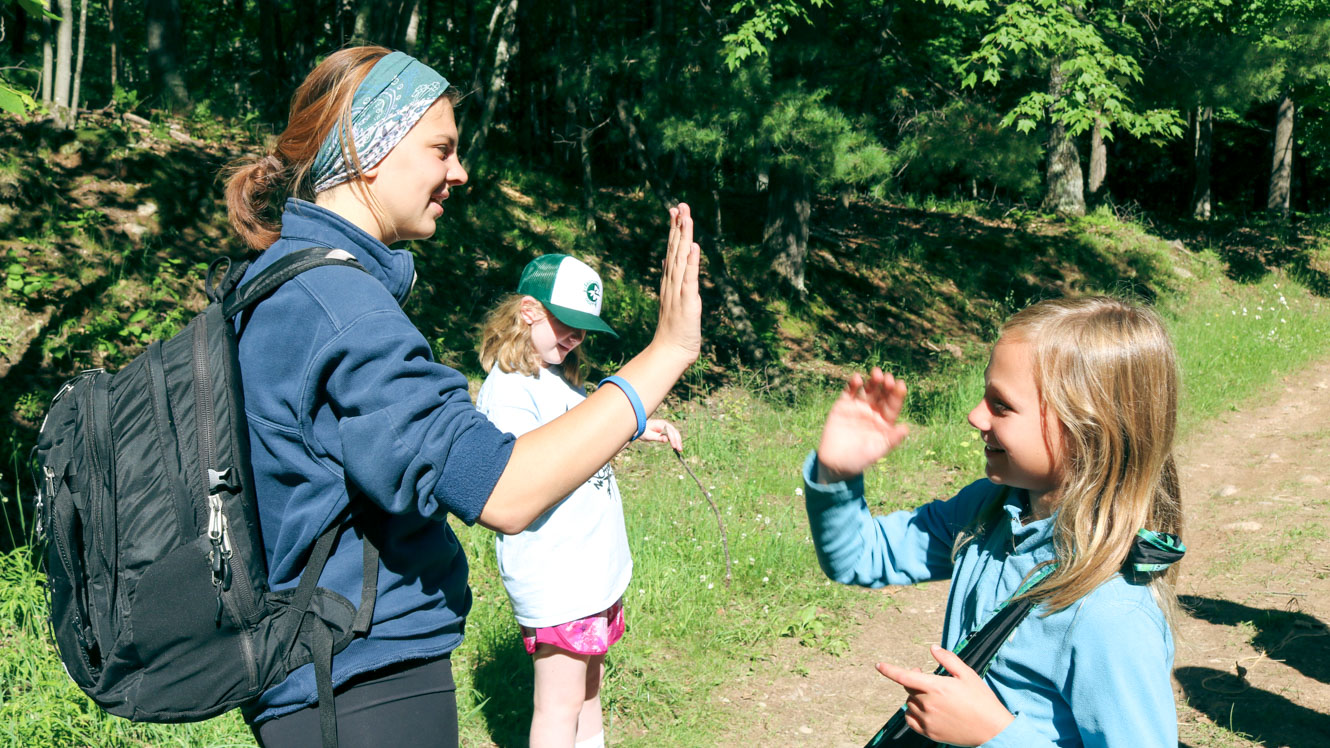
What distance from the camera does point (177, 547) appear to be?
142 cm

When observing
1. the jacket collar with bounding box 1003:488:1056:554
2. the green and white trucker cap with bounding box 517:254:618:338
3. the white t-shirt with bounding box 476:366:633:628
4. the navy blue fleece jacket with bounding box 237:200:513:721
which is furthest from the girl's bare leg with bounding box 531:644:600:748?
the jacket collar with bounding box 1003:488:1056:554

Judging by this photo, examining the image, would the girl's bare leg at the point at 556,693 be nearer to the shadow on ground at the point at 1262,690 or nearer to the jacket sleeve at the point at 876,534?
the jacket sleeve at the point at 876,534

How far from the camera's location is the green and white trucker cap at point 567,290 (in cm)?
306

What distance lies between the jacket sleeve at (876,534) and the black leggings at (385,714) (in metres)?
0.77

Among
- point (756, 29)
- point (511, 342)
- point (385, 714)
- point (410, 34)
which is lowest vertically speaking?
point (385, 714)

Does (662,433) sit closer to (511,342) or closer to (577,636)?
(511,342)

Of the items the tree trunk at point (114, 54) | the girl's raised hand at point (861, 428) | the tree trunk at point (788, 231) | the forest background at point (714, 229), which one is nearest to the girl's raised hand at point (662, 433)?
the forest background at point (714, 229)

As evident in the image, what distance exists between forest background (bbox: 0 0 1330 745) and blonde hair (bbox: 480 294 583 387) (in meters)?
1.45

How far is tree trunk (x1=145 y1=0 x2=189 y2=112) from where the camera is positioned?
9.98 metres

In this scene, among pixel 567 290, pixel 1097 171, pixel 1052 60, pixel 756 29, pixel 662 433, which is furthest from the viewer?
pixel 1097 171

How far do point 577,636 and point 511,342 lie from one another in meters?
0.96

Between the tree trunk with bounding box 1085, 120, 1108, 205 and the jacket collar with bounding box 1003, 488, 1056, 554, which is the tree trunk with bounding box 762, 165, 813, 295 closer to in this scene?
the jacket collar with bounding box 1003, 488, 1056, 554

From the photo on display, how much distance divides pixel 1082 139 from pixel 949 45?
52.3 feet

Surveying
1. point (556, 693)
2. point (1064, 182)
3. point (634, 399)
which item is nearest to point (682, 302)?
point (634, 399)
